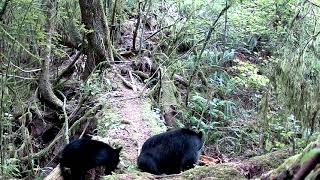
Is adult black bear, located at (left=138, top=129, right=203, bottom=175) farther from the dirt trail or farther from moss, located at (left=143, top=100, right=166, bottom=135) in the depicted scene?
moss, located at (left=143, top=100, right=166, bottom=135)

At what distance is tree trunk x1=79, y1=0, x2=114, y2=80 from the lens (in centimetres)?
958

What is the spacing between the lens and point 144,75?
10.6 m

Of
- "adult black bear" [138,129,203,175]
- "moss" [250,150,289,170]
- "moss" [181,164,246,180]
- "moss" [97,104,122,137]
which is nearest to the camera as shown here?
"moss" [181,164,246,180]

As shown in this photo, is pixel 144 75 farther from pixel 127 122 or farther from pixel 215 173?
pixel 215 173

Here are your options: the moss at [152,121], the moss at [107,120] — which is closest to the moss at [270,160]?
the moss at [152,121]

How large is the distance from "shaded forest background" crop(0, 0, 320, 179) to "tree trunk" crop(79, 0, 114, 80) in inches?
0.9

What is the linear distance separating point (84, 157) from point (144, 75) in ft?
18.1

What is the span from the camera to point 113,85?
970cm

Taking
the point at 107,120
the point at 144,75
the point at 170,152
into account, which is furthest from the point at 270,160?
the point at 144,75

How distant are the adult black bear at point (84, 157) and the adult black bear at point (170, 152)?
0.51 m

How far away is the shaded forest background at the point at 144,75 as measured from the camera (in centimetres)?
779

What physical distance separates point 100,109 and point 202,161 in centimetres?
280

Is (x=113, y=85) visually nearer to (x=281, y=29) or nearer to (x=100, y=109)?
(x=100, y=109)

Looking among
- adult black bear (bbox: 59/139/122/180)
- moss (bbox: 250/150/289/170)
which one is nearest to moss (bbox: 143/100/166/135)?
adult black bear (bbox: 59/139/122/180)
